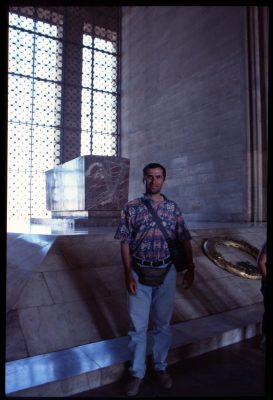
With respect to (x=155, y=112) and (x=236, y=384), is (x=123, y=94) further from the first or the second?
(x=236, y=384)

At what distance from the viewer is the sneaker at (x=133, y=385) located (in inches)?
92.0

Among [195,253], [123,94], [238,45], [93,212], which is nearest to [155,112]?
[123,94]

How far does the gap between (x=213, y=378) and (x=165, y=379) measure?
41 centimetres

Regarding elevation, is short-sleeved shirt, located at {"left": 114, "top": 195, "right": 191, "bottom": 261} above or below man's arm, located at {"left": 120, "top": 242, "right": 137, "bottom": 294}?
above

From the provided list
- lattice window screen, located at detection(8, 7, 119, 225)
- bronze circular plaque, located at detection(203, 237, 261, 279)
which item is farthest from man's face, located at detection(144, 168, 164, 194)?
lattice window screen, located at detection(8, 7, 119, 225)

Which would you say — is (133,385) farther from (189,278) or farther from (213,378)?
(189,278)

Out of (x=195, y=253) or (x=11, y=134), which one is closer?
(x=195, y=253)

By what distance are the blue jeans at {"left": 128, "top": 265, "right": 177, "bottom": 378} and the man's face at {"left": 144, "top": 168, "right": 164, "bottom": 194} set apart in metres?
0.64

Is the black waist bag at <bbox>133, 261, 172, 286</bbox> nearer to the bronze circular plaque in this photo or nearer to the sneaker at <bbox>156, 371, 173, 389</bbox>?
the sneaker at <bbox>156, 371, 173, 389</bbox>

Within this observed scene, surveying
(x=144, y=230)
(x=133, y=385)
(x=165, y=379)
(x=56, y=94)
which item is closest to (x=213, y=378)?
(x=165, y=379)

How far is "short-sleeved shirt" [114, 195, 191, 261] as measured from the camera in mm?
2480

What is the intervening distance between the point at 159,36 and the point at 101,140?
5.05 meters

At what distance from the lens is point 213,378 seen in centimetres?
257

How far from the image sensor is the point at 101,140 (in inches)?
596
